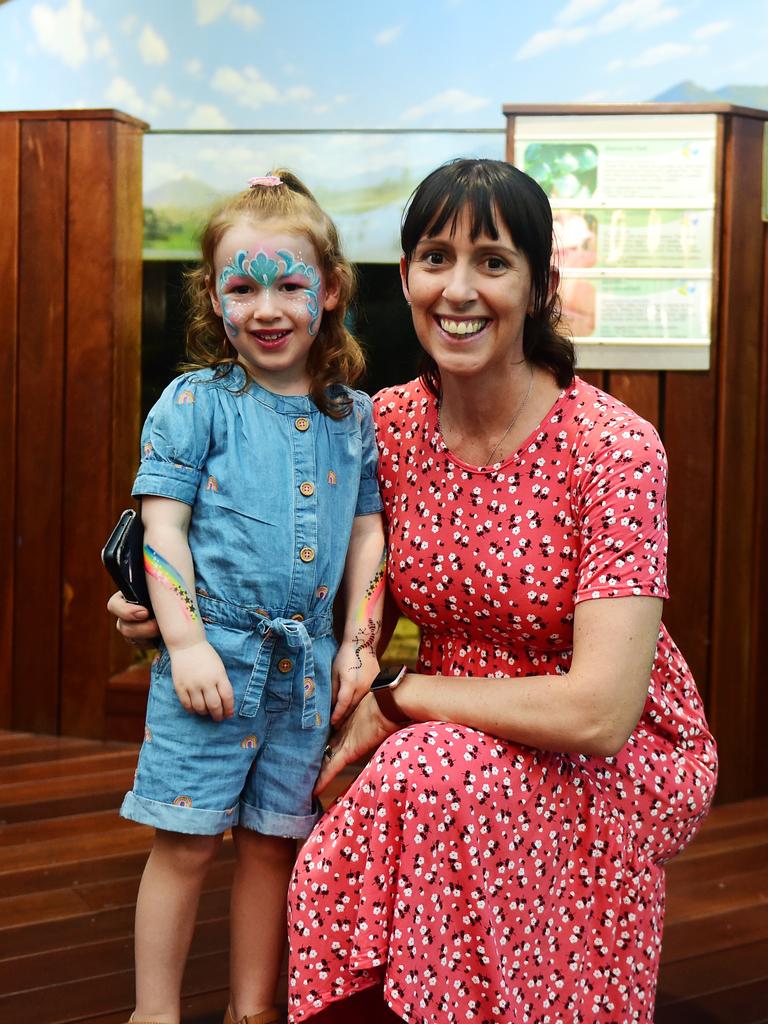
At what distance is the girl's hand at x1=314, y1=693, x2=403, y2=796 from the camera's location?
179 centimetres

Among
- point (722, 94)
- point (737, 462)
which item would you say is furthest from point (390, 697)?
point (722, 94)

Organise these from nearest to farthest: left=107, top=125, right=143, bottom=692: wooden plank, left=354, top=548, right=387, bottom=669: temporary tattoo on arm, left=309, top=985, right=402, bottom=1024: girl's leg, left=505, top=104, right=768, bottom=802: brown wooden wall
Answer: left=309, top=985, right=402, bottom=1024: girl's leg, left=354, top=548, right=387, bottom=669: temporary tattoo on arm, left=505, top=104, right=768, bottom=802: brown wooden wall, left=107, top=125, right=143, bottom=692: wooden plank

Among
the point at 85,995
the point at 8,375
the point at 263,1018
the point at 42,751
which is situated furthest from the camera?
the point at 8,375

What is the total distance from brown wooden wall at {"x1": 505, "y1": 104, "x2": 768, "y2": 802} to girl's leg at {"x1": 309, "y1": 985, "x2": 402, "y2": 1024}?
173 cm

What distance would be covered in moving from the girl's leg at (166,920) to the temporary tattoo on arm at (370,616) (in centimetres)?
37

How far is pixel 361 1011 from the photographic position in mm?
1691

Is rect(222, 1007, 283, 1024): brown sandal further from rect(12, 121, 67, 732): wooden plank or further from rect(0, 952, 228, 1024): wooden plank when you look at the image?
rect(12, 121, 67, 732): wooden plank

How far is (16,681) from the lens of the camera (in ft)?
12.3

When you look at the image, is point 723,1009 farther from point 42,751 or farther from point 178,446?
point 42,751

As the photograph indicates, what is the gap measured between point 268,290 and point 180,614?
0.48 m

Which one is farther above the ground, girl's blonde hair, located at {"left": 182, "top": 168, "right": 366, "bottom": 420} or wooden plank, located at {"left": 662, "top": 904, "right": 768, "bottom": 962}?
girl's blonde hair, located at {"left": 182, "top": 168, "right": 366, "bottom": 420}

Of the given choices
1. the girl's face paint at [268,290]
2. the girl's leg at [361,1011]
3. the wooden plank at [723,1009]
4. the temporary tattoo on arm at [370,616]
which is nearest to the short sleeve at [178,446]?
the girl's face paint at [268,290]

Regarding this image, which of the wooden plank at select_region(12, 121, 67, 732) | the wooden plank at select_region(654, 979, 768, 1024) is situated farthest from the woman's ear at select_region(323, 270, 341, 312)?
the wooden plank at select_region(12, 121, 67, 732)

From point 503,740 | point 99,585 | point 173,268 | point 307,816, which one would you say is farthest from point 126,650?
point 503,740
